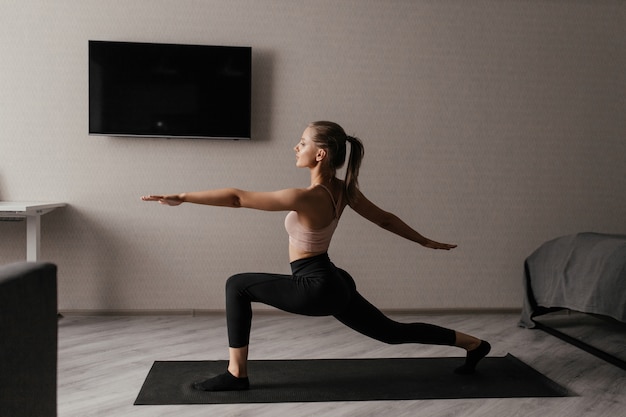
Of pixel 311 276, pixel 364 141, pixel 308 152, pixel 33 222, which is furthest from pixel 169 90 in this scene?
pixel 311 276

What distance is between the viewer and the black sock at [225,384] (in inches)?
98.3

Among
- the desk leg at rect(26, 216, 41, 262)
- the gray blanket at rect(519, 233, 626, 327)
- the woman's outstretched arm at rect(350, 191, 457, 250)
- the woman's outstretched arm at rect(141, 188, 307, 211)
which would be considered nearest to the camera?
the woman's outstretched arm at rect(141, 188, 307, 211)

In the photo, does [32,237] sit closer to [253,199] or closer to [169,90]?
[169,90]

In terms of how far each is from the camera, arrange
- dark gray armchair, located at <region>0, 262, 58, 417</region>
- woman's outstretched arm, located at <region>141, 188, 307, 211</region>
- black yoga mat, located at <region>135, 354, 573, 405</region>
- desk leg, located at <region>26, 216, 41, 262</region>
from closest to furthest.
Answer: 1. dark gray armchair, located at <region>0, 262, 58, 417</region>
2. woman's outstretched arm, located at <region>141, 188, 307, 211</region>
3. black yoga mat, located at <region>135, 354, 573, 405</region>
4. desk leg, located at <region>26, 216, 41, 262</region>

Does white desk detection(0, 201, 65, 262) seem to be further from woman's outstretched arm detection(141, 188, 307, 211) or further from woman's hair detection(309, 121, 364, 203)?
woman's hair detection(309, 121, 364, 203)

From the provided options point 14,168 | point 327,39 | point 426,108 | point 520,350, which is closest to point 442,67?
point 426,108

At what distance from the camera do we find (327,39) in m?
4.04

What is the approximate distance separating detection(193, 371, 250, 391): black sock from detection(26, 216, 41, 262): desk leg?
5.36 feet

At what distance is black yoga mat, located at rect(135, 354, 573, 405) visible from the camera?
8.04 feet

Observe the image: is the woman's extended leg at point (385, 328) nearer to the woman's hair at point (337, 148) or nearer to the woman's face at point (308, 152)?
the woman's hair at point (337, 148)

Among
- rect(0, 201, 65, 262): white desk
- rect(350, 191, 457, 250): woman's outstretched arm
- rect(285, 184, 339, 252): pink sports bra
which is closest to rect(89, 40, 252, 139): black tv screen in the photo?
rect(0, 201, 65, 262): white desk

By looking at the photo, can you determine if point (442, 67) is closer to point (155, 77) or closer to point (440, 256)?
point (440, 256)

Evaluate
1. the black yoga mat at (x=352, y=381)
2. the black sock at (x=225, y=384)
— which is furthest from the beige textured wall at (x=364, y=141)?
the black sock at (x=225, y=384)

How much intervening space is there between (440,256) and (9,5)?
319 centimetres
